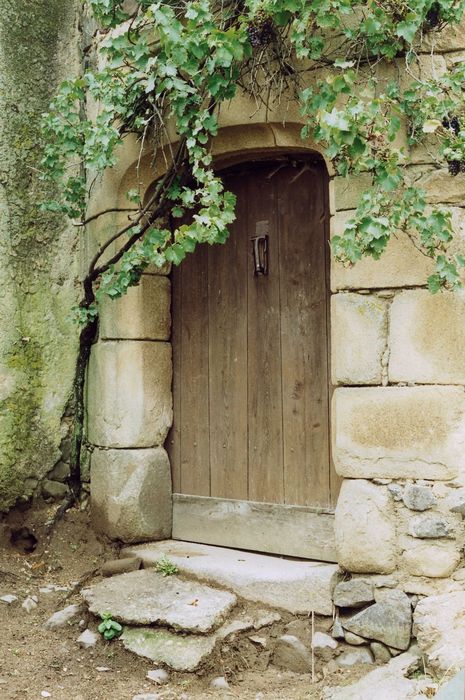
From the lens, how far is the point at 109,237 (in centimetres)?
383

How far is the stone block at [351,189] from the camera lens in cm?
304

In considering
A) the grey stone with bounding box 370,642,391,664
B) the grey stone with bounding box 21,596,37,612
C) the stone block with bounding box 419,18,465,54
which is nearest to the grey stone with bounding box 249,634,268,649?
the grey stone with bounding box 370,642,391,664

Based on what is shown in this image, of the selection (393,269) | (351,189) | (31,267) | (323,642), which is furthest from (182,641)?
(31,267)

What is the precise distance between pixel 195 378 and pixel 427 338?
1.33 metres

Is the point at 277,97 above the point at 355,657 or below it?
above

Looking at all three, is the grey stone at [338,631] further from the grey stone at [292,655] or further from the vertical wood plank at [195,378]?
the vertical wood plank at [195,378]

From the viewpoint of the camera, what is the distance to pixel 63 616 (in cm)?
324

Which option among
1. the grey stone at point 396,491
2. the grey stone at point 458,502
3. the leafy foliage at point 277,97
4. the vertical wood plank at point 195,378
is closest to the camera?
the leafy foliage at point 277,97

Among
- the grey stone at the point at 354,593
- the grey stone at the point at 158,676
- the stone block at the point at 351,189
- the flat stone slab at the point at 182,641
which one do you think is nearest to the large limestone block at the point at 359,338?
the stone block at the point at 351,189

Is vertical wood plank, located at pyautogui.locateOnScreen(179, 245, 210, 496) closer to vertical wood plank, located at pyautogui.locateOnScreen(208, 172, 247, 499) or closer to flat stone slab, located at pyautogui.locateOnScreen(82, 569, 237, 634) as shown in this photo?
vertical wood plank, located at pyautogui.locateOnScreen(208, 172, 247, 499)

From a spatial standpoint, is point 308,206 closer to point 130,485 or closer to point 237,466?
point 237,466

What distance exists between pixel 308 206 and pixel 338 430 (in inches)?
43.0

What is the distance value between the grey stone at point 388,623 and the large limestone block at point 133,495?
120 centimetres

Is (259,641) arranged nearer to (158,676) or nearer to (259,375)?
(158,676)
